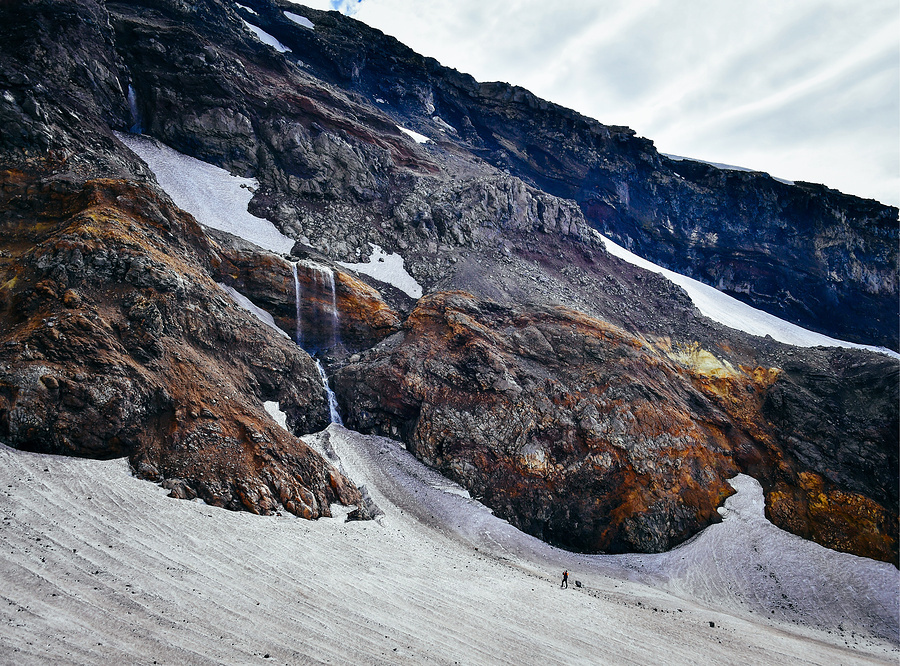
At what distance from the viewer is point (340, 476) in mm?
16875

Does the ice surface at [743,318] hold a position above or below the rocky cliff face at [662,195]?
below

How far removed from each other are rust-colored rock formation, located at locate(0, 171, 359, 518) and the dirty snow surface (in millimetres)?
1079

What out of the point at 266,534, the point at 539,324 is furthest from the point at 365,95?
the point at 266,534

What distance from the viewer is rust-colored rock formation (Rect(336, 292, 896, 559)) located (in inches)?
748

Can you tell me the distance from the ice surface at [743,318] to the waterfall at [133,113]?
47906 millimetres

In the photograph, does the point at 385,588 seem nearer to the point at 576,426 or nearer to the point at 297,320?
the point at 576,426

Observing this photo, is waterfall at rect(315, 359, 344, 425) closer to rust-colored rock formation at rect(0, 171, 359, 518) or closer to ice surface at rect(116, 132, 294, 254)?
rust-colored rock formation at rect(0, 171, 359, 518)

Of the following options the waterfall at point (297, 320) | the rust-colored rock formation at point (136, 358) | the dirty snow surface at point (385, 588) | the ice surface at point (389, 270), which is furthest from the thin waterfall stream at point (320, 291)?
the dirty snow surface at point (385, 588)

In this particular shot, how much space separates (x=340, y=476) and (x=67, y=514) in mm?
9018

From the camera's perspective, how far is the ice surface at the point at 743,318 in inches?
1780

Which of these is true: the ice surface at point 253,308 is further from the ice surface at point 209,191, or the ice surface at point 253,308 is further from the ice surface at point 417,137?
the ice surface at point 417,137

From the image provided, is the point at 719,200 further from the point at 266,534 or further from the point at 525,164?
the point at 266,534

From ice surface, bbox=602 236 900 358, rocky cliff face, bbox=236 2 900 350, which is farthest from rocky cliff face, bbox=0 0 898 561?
rocky cliff face, bbox=236 2 900 350

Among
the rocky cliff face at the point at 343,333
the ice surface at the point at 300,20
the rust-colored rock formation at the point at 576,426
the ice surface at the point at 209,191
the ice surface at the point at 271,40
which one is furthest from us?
the ice surface at the point at 300,20
